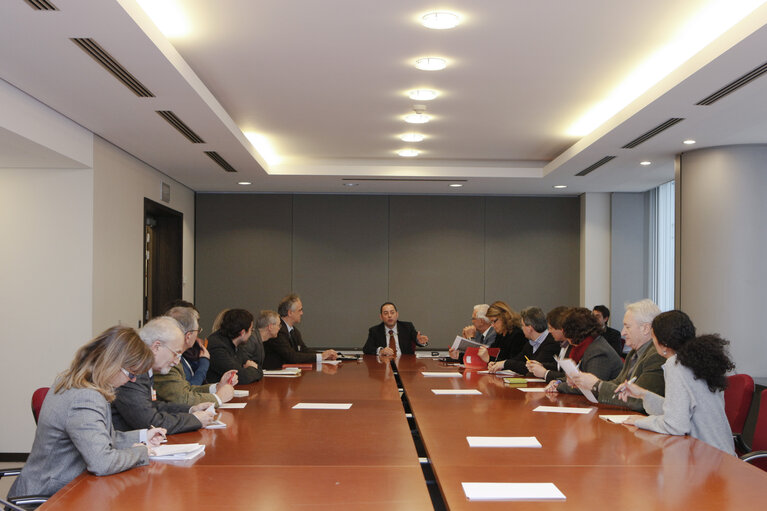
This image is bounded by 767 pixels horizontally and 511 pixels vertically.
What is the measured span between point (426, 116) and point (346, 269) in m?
4.22

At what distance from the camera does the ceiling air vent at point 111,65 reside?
4332 mm

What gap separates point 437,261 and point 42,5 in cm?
787

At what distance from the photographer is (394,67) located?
18.4ft

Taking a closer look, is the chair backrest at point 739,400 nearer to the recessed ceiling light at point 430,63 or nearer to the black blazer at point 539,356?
the black blazer at point 539,356

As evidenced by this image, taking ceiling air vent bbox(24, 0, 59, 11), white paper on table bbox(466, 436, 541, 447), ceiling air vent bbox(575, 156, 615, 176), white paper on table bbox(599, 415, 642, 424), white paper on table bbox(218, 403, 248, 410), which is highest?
ceiling air vent bbox(24, 0, 59, 11)

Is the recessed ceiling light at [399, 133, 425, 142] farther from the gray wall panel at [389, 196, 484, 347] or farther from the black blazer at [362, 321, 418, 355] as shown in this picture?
the gray wall panel at [389, 196, 484, 347]

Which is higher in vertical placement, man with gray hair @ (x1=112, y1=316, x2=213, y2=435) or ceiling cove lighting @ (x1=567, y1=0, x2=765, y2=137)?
ceiling cove lighting @ (x1=567, y1=0, x2=765, y2=137)

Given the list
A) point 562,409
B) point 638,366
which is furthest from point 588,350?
point 562,409

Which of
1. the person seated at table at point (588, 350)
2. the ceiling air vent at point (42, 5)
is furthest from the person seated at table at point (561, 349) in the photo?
the ceiling air vent at point (42, 5)

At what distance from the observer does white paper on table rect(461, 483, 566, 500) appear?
8.07 feet

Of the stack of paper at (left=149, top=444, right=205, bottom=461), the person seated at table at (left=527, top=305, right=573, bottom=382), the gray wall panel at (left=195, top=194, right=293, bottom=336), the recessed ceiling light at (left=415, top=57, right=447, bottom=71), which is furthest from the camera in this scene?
the gray wall panel at (left=195, top=194, right=293, bottom=336)

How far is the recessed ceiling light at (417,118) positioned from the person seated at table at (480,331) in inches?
84.5

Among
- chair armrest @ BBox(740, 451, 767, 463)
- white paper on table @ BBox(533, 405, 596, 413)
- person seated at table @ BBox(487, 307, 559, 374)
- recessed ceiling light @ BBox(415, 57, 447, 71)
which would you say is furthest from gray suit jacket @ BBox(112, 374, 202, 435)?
person seated at table @ BBox(487, 307, 559, 374)

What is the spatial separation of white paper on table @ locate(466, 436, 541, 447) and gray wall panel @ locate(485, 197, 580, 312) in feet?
25.3
